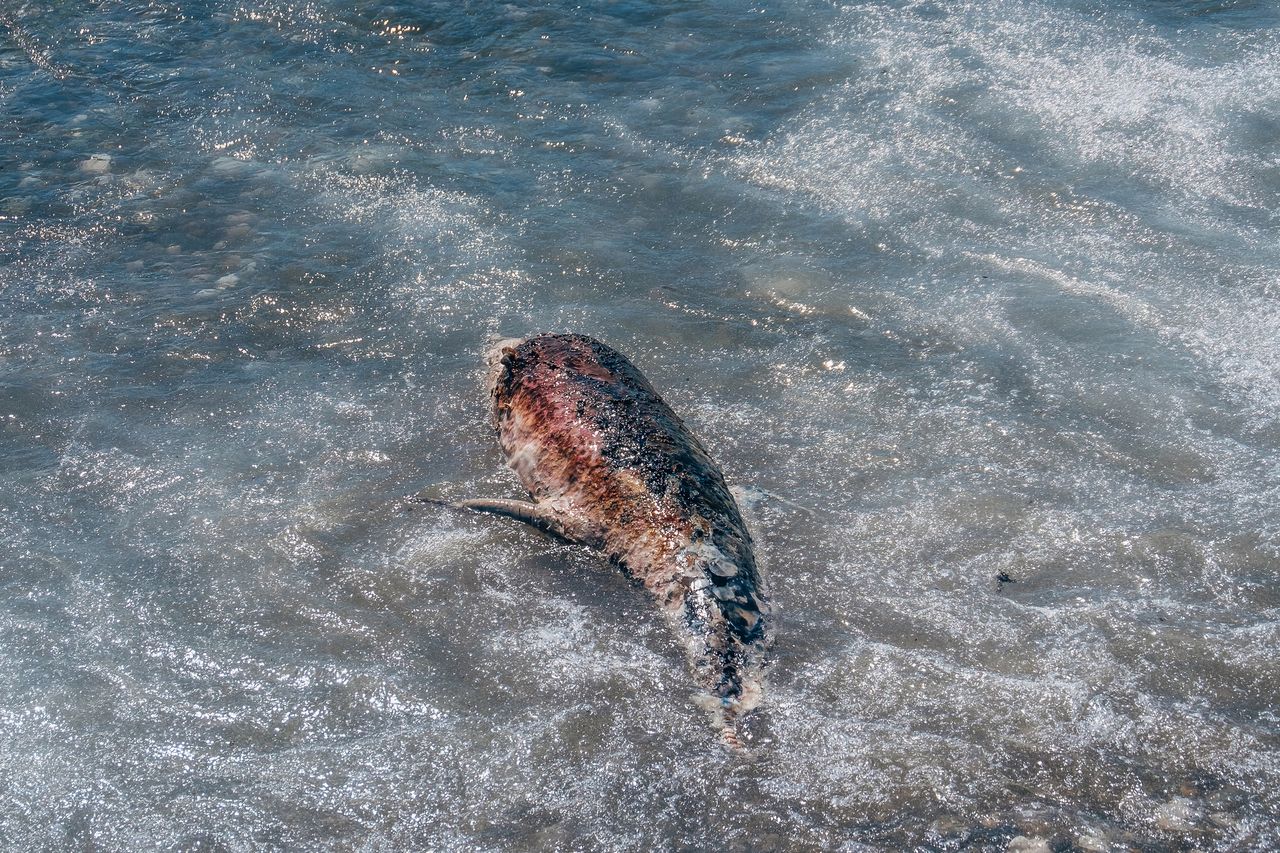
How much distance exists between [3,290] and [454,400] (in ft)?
10.1

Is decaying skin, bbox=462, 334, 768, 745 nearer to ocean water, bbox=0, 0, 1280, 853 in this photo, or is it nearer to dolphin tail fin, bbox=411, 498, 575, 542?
dolphin tail fin, bbox=411, 498, 575, 542

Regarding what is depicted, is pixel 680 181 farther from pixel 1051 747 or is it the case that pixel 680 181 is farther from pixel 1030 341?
pixel 1051 747

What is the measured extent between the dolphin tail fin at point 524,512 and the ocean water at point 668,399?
0.07 metres

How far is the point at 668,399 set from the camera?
226 inches

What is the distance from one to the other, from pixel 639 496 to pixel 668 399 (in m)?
1.29

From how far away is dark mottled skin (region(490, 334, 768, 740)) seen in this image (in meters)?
4.11

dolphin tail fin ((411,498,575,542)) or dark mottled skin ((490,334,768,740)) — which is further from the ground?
dark mottled skin ((490,334,768,740))

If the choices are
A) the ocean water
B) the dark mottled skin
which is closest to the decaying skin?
the dark mottled skin

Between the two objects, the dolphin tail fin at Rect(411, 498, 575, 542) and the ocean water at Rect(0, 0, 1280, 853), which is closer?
the ocean water at Rect(0, 0, 1280, 853)

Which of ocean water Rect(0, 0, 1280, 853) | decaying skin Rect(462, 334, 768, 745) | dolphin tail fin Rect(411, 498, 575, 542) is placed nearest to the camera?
ocean water Rect(0, 0, 1280, 853)

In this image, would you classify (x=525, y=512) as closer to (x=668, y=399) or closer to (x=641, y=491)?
(x=641, y=491)

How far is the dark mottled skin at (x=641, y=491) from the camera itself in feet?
13.5

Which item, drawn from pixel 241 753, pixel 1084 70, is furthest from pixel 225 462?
pixel 1084 70

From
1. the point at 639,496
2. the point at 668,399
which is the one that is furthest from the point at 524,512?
the point at 668,399
